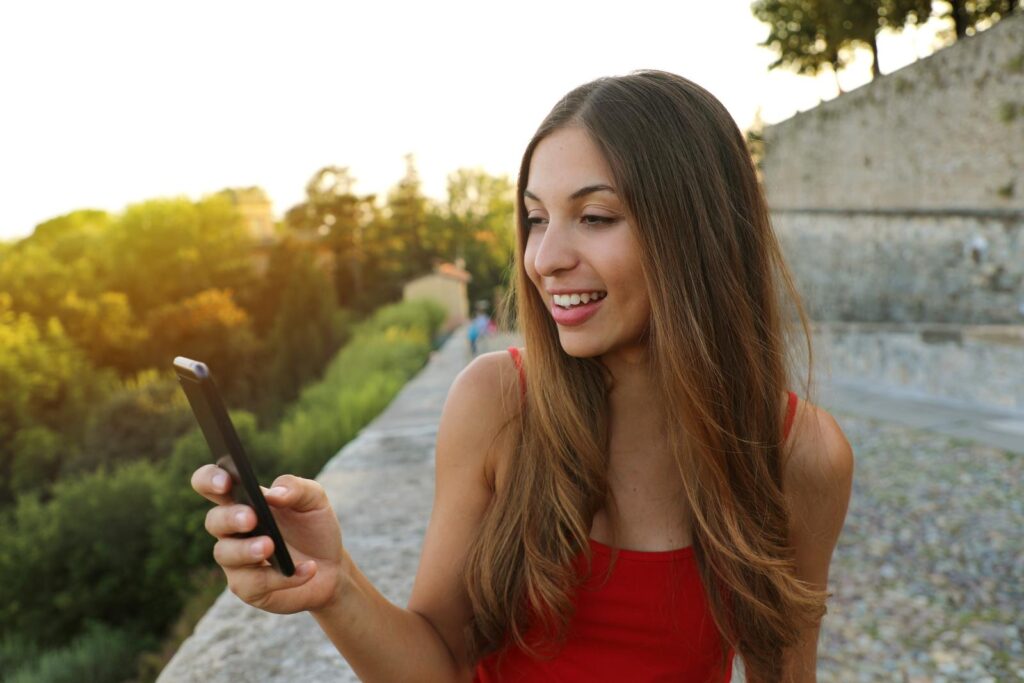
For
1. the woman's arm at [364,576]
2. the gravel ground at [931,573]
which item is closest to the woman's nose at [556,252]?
the woman's arm at [364,576]

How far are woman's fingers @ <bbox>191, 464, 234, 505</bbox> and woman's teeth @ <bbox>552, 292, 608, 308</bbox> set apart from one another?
707 millimetres

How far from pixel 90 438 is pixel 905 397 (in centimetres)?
2759

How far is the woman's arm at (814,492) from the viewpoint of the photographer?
1634 mm

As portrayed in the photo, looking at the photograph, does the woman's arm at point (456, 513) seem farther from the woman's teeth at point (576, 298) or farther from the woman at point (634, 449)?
the woman's teeth at point (576, 298)

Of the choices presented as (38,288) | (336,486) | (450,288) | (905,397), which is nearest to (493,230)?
(450,288)

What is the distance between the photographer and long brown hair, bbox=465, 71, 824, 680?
145 centimetres

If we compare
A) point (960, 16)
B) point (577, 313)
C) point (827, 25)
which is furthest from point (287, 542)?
point (827, 25)

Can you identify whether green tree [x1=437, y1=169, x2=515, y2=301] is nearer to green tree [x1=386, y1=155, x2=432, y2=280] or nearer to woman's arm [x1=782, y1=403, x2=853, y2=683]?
green tree [x1=386, y1=155, x2=432, y2=280]

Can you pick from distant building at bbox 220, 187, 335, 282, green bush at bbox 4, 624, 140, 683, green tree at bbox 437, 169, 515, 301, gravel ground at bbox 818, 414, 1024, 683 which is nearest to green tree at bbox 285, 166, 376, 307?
distant building at bbox 220, 187, 335, 282

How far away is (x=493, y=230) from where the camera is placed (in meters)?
62.0

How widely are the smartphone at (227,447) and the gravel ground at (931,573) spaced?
2.76m

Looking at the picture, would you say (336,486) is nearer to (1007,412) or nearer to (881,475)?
(881,475)

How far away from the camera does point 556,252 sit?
1.45 metres

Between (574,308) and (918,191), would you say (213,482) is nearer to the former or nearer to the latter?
(574,308)
